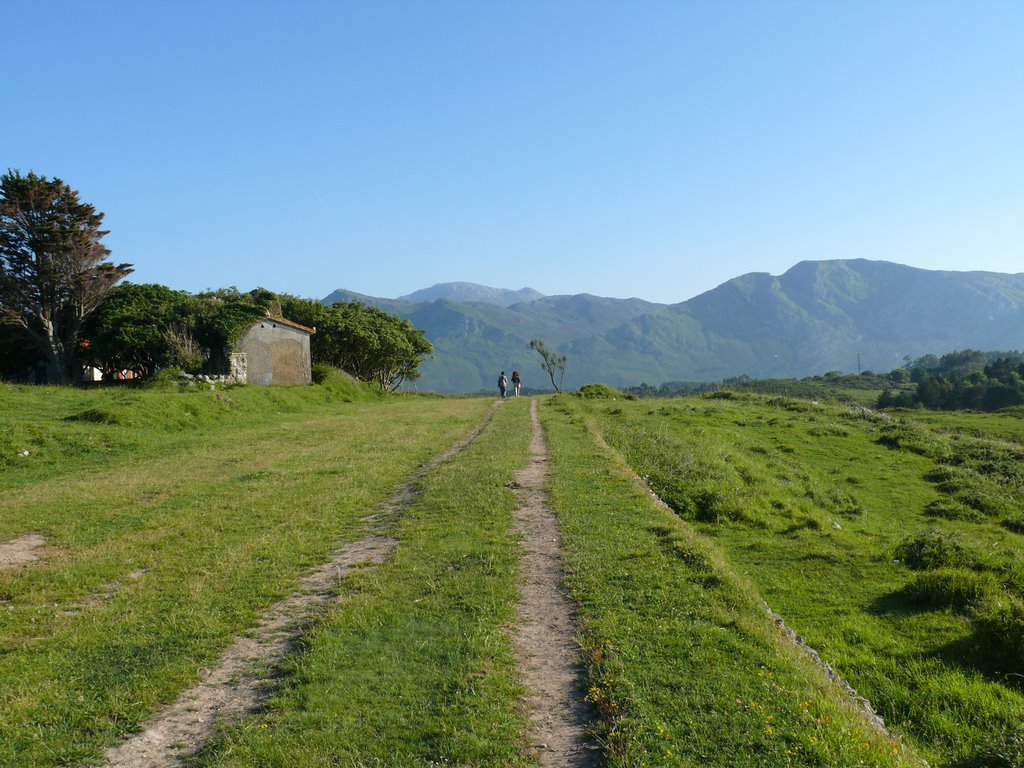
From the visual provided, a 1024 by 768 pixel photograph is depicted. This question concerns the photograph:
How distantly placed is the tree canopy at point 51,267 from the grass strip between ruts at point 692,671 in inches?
1666

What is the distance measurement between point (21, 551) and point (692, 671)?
1066cm

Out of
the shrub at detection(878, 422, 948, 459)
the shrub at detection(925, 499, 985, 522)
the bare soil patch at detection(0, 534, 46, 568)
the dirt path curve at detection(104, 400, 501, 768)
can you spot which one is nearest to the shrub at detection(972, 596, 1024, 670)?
the dirt path curve at detection(104, 400, 501, 768)

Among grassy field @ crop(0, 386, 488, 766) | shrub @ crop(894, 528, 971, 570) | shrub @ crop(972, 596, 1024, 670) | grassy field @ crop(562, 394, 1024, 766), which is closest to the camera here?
grassy field @ crop(0, 386, 488, 766)

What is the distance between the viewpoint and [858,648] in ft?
30.5

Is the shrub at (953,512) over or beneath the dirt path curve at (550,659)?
beneath

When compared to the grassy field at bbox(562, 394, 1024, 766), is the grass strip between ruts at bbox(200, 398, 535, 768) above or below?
above

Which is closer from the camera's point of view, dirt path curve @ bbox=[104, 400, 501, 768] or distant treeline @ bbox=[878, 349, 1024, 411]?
dirt path curve @ bbox=[104, 400, 501, 768]

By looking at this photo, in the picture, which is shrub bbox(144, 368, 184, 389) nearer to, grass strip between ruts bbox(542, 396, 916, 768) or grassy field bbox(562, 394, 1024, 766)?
grassy field bbox(562, 394, 1024, 766)

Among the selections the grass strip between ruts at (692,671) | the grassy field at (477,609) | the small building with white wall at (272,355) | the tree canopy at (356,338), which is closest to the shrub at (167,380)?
the small building with white wall at (272,355)

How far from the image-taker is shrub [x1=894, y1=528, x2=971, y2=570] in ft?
41.9

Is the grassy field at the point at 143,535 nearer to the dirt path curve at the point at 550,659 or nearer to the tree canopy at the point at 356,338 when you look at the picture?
the dirt path curve at the point at 550,659

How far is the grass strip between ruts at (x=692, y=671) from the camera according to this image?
17.7 ft

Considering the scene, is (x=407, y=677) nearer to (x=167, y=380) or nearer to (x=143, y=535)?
(x=143, y=535)

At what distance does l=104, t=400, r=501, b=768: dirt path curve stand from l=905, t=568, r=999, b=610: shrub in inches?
336
